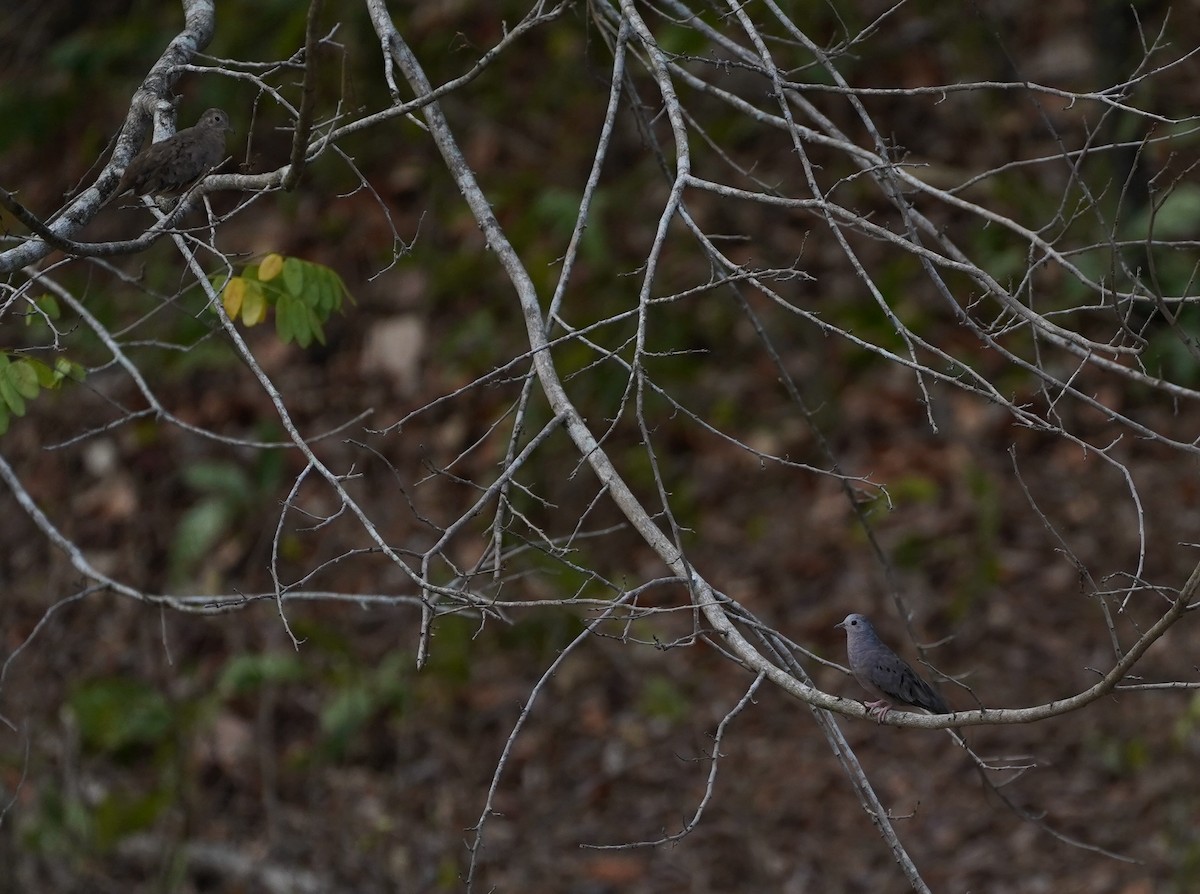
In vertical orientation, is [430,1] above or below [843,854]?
above

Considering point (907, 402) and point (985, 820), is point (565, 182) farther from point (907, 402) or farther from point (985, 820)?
point (985, 820)

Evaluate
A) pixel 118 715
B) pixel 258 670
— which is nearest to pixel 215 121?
pixel 258 670

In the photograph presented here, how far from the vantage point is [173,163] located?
3.92 m

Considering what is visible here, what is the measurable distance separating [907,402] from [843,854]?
3278mm

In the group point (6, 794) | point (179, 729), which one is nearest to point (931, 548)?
point (179, 729)

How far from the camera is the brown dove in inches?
152

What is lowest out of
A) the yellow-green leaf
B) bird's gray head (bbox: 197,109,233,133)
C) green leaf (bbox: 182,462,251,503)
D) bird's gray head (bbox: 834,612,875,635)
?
green leaf (bbox: 182,462,251,503)

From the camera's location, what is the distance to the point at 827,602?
8.57 meters

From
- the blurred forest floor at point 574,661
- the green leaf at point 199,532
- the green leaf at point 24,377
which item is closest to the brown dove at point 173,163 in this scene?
the green leaf at point 24,377

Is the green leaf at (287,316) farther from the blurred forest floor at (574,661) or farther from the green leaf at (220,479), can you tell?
the green leaf at (220,479)

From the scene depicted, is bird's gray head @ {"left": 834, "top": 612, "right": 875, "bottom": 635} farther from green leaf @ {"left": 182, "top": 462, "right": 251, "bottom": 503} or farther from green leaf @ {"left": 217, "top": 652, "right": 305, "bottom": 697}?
green leaf @ {"left": 182, "top": 462, "right": 251, "bottom": 503}

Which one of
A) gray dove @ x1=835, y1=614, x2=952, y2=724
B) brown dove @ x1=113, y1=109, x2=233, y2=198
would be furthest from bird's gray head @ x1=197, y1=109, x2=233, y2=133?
gray dove @ x1=835, y1=614, x2=952, y2=724

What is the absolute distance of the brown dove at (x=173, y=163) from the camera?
3.85 m

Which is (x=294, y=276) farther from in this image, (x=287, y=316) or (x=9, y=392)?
(x=9, y=392)
